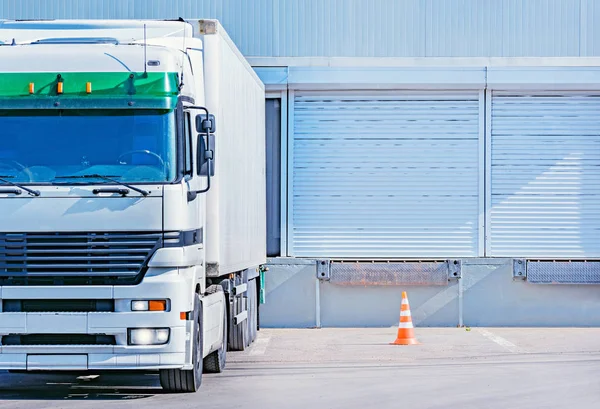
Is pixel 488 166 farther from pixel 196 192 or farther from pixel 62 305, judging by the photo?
pixel 62 305

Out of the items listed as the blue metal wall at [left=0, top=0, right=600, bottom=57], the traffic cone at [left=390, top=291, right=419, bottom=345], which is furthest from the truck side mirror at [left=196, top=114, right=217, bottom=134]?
the blue metal wall at [left=0, top=0, right=600, bottom=57]

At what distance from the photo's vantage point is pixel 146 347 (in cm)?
1178

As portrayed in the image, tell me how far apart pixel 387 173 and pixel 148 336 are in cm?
1206

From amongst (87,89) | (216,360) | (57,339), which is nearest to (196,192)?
(87,89)

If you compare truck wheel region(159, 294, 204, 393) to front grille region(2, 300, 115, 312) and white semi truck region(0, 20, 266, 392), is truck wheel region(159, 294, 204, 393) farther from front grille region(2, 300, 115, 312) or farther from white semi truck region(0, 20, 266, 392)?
front grille region(2, 300, 115, 312)

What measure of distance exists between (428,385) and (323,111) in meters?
10.5

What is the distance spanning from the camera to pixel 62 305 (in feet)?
38.6

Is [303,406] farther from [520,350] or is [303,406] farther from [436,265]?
[436,265]

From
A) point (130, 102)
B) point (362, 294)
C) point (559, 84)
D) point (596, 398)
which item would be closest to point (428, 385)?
point (596, 398)

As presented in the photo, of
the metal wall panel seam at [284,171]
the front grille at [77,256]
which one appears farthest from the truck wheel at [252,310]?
the front grille at [77,256]

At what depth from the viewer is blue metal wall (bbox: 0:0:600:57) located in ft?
77.8

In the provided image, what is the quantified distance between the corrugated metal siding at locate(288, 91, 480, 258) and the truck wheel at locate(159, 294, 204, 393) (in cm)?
→ 1067

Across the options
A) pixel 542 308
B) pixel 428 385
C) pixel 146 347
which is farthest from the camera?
pixel 542 308

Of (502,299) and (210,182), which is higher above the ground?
(210,182)
